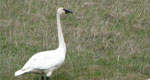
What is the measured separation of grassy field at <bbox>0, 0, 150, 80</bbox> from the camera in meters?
8.59

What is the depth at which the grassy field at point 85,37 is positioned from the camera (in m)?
8.59

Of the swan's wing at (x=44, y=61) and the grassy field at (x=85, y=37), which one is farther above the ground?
the swan's wing at (x=44, y=61)

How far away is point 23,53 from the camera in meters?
9.33

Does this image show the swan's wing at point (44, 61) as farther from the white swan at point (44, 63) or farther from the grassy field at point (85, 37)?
the grassy field at point (85, 37)

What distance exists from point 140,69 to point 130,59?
1.97 ft

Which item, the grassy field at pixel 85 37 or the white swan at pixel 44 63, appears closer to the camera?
the white swan at pixel 44 63

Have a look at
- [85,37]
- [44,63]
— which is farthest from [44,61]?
[85,37]

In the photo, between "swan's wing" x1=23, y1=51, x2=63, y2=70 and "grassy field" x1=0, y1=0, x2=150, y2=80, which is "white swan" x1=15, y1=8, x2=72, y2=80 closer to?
"swan's wing" x1=23, y1=51, x2=63, y2=70

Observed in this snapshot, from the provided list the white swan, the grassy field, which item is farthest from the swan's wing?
the grassy field

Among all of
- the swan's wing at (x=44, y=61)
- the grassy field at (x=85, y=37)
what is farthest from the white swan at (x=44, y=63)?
the grassy field at (x=85, y=37)

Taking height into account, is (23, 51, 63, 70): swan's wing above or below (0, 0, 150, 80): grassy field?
above

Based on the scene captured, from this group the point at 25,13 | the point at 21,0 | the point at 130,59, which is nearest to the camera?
the point at 130,59

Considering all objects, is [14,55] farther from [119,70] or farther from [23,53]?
[119,70]

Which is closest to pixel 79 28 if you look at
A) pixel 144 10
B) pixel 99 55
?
pixel 99 55
